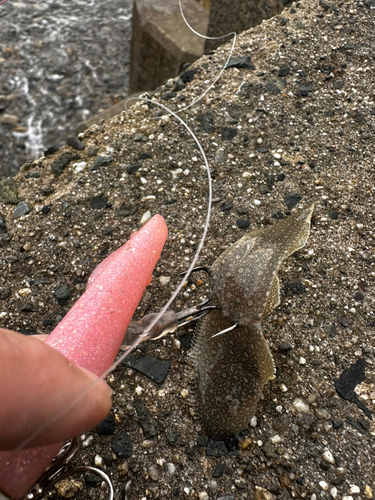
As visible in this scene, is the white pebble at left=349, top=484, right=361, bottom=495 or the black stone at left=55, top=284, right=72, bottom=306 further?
the black stone at left=55, top=284, right=72, bottom=306

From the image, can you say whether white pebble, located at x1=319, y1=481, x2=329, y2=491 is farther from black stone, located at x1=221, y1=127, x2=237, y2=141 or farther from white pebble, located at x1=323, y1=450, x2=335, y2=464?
black stone, located at x1=221, y1=127, x2=237, y2=141

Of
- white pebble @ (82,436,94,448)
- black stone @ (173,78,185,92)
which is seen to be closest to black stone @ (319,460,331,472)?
white pebble @ (82,436,94,448)

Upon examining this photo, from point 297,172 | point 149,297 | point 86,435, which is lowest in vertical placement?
point 86,435

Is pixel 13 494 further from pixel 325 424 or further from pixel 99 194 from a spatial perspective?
pixel 99 194

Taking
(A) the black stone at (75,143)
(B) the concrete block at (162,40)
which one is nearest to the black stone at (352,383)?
(A) the black stone at (75,143)

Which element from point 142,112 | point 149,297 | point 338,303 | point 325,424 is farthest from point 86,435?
point 142,112

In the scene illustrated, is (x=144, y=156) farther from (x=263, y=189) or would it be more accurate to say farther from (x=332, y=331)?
(x=332, y=331)
